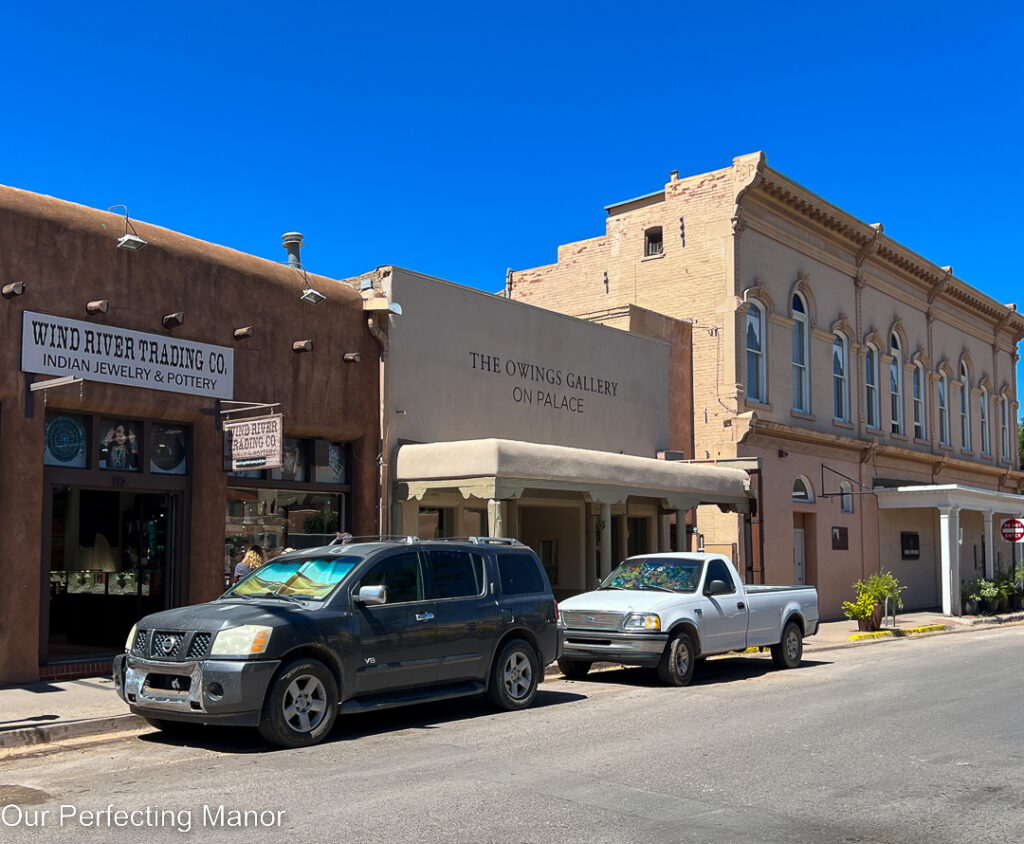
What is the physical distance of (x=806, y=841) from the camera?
20.8 feet

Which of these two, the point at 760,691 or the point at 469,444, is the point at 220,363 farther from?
the point at 760,691

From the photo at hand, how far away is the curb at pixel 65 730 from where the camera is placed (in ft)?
31.4

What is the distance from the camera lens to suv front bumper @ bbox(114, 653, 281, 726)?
8.88m

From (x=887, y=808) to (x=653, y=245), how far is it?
22.0 metres

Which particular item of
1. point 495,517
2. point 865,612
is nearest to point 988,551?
point 865,612

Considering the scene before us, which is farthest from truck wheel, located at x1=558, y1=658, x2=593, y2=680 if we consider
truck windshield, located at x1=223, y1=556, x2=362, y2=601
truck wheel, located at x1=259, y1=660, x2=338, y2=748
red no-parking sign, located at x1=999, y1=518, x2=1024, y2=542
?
red no-parking sign, located at x1=999, y1=518, x2=1024, y2=542

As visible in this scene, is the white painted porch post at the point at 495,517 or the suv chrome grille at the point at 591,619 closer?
the suv chrome grille at the point at 591,619

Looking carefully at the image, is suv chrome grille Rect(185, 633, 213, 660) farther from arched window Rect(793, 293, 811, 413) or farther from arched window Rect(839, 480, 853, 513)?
arched window Rect(839, 480, 853, 513)

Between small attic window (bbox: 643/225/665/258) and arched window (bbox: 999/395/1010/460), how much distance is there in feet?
69.5

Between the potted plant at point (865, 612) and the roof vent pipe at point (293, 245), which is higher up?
the roof vent pipe at point (293, 245)

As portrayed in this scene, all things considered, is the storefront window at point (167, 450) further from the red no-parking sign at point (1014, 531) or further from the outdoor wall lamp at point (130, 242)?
the red no-parking sign at point (1014, 531)

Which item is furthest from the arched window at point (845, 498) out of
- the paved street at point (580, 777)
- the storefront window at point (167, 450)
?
the storefront window at point (167, 450)

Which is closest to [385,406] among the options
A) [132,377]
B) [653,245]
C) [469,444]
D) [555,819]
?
[469,444]

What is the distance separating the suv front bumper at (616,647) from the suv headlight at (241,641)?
5.24 meters
